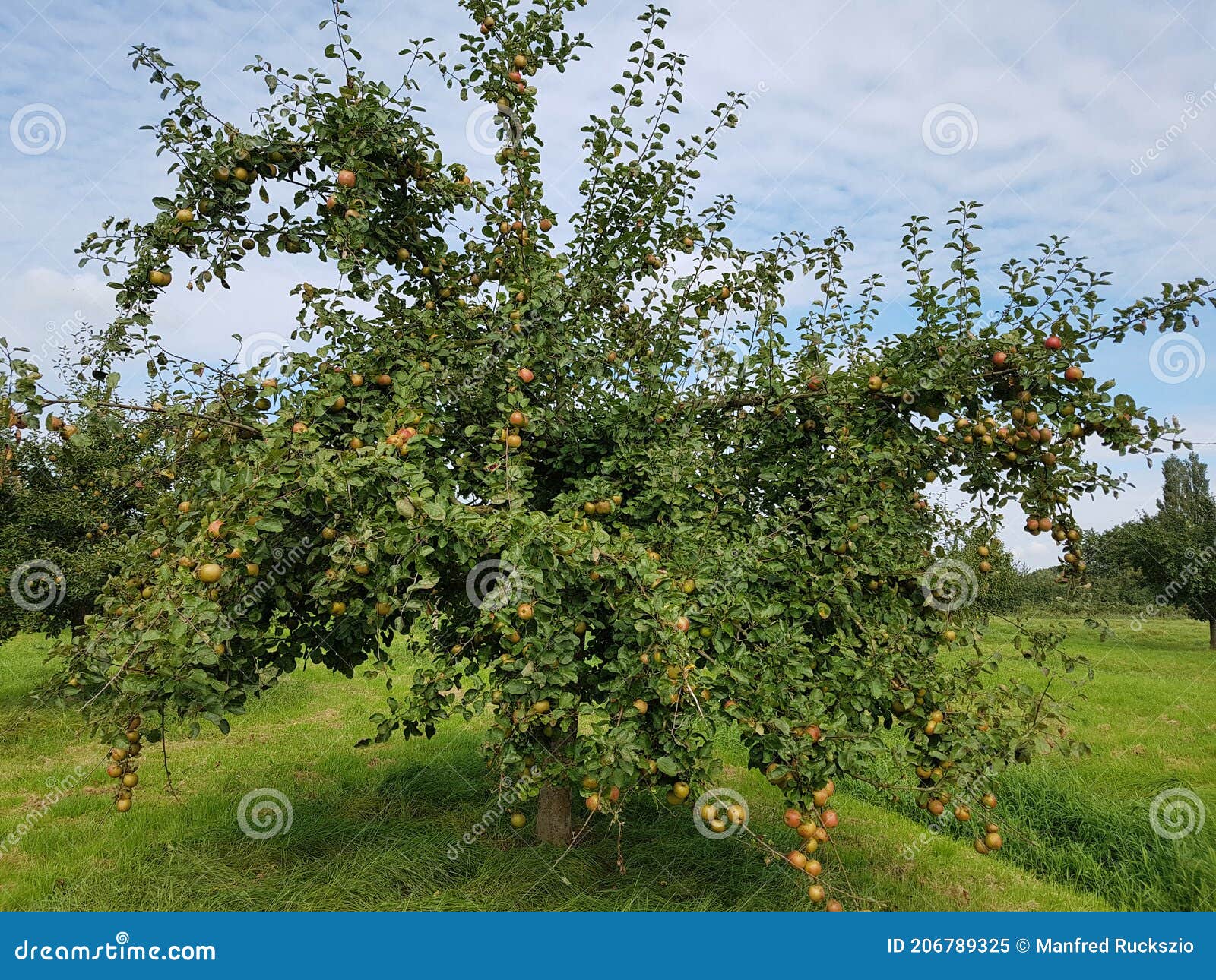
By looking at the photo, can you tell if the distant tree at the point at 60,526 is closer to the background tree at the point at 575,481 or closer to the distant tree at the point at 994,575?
the background tree at the point at 575,481

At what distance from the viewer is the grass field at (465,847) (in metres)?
4.26

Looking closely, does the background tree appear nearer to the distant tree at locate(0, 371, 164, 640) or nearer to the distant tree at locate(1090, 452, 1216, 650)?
the distant tree at locate(0, 371, 164, 640)

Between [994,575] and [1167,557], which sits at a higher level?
[1167,557]

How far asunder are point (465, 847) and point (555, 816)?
1.93 feet

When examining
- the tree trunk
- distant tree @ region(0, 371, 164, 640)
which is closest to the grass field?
the tree trunk

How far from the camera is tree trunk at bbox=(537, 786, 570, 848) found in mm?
4973

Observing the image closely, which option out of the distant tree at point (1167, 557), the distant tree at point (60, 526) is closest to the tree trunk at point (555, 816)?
the distant tree at point (60, 526)

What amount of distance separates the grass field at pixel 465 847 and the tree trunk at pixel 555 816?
17cm

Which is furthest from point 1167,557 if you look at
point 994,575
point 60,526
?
point 60,526

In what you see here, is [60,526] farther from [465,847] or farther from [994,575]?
[994,575]

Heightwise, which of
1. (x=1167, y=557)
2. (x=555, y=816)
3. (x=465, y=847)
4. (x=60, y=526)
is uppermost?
(x=1167, y=557)

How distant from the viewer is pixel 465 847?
4770mm

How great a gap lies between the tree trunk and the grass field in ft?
0.57

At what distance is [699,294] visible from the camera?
484cm
